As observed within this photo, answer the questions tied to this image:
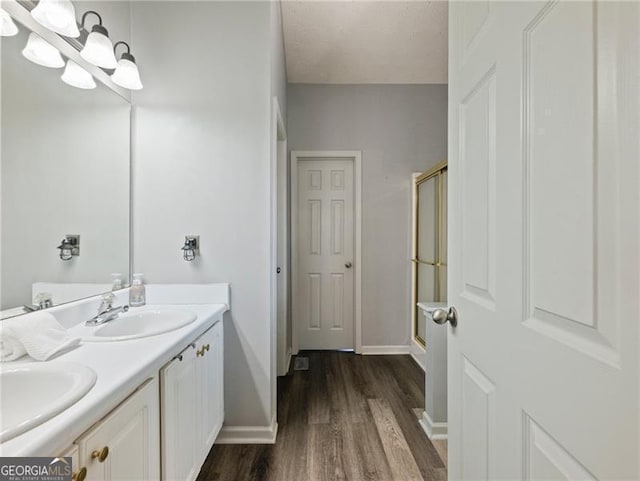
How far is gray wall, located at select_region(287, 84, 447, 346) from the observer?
3197 mm

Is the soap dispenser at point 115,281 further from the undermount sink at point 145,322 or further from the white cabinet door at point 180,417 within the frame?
the white cabinet door at point 180,417

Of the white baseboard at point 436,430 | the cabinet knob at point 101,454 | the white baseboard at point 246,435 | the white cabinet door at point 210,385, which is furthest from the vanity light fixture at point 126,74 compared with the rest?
the white baseboard at point 436,430

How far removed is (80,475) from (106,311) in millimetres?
894

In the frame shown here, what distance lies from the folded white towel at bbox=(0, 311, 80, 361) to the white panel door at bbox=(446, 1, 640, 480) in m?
1.26

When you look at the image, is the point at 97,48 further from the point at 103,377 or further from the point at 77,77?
the point at 103,377

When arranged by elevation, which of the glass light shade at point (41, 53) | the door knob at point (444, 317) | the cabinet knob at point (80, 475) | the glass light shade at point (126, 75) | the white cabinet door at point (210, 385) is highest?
the glass light shade at point (126, 75)

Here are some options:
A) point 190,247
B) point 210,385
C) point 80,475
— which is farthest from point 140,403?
point 190,247

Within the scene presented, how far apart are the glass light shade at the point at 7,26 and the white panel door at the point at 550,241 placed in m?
1.55

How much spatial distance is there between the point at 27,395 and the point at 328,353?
8.88 feet

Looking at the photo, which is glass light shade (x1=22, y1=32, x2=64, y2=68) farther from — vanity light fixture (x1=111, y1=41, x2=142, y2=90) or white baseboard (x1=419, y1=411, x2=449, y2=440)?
white baseboard (x1=419, y1=411, x2=449, y2=440)

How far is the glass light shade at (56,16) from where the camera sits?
1.17 m

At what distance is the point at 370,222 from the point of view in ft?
10.6

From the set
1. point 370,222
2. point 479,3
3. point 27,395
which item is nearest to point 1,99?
point 27,395

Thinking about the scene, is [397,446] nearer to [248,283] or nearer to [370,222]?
[248,283]
